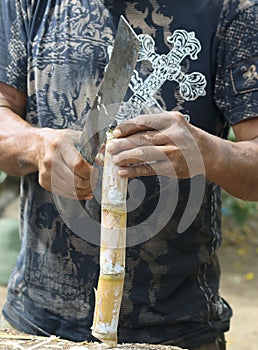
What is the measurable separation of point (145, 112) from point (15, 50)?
422 millimetres

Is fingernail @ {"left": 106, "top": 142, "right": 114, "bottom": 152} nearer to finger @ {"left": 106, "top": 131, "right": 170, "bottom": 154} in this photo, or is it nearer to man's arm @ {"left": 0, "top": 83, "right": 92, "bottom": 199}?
finger @ {"left": 106, "top": 131, "right": 170, "bottom": 154}

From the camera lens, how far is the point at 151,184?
2258 millimetres

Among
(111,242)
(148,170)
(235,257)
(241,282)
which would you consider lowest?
(235,257)

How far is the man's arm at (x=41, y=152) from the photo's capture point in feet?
6.64

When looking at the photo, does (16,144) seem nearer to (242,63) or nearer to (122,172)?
(122,172)

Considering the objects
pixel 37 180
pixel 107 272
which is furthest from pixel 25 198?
pixel 107 272

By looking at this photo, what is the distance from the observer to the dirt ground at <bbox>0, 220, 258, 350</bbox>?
468 cm

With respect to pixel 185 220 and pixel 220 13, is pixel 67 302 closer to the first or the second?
pixel 185 220

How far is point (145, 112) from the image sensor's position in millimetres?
2246

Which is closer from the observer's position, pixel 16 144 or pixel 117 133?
pixel 117 133

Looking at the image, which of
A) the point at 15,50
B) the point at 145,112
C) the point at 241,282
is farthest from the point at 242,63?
the point at 241,282

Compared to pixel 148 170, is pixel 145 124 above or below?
above

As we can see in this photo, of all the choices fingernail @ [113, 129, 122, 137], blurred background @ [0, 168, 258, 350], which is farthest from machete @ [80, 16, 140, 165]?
blurred background @ [0, 168, 258, 350]

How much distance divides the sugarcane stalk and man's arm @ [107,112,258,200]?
0.10 feet
